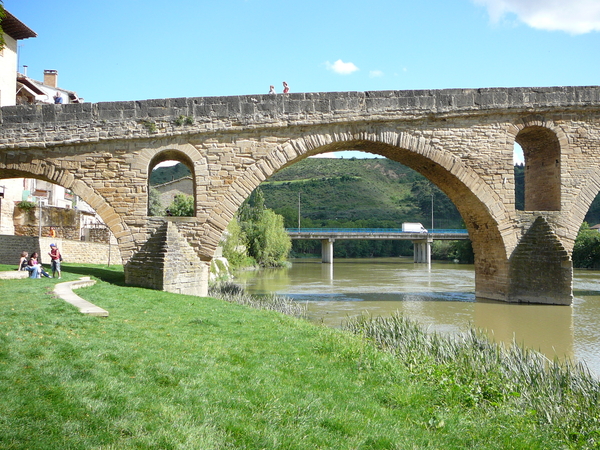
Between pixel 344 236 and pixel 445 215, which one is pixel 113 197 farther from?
pixel 445 215

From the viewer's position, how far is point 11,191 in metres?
21.4

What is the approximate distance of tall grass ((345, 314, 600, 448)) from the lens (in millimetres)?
4391

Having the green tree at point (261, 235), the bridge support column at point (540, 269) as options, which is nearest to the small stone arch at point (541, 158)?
the bridge support column at point (540, 269)

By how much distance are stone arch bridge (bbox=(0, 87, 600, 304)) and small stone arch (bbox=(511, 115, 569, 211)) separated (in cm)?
6

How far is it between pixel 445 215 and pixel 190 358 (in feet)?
245

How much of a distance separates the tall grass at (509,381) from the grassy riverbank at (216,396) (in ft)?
0.36

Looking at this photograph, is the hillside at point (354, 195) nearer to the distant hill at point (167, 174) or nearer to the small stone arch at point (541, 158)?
the distant hill at point (167, 174)

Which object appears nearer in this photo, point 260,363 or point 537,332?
point 260,363

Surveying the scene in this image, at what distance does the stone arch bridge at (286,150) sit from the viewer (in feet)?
40.6

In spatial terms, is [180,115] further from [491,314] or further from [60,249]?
[60,249]

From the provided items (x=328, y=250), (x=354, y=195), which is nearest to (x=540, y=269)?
(x=328, y=250)

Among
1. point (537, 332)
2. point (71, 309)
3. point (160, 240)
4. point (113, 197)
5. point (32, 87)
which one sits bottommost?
point (537, 332)

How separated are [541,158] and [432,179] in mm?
3091

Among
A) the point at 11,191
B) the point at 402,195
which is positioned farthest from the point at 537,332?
the point at 402,195
